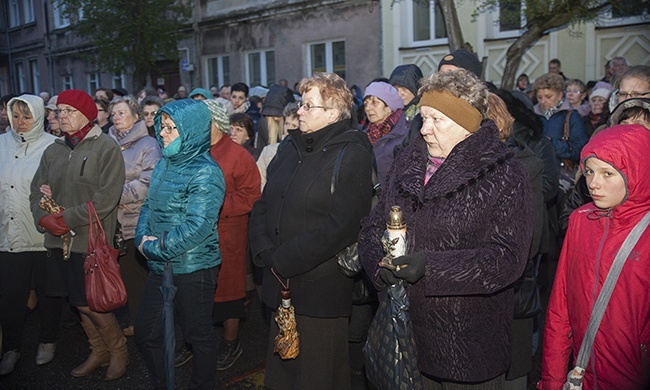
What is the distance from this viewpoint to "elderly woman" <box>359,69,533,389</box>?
277 cm

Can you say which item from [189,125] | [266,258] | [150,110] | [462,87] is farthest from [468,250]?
[150,110]

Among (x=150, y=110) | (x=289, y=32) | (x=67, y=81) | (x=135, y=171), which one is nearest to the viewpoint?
(x=135, y=171)

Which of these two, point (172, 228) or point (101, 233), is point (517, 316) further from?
point (101, 233)

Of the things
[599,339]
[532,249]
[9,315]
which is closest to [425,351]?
[599,339]

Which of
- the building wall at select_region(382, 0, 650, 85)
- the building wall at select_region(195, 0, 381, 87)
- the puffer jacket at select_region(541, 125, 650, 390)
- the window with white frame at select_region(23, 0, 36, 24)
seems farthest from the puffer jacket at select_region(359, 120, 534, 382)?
the window with white frame at select_region(23, 0, 36, 24)

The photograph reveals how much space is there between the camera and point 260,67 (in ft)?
66.3

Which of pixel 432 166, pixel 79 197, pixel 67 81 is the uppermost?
pixel 67 81

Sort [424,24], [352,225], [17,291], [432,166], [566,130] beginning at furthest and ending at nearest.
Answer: [424,24]
[566,130]
[17,291]
[352,225]
[432,166]

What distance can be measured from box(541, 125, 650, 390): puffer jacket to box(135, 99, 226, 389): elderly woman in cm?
218

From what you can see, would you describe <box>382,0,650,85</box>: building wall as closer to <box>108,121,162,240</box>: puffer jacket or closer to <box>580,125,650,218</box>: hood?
<box>108,121,162,240</box>: puffer jacket

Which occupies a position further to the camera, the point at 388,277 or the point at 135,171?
the point at 135,171

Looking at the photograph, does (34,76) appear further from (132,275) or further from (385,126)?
(385,126)

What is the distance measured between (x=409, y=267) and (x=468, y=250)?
0.30m

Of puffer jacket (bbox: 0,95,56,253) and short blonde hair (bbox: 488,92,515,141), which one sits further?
puffer jacket (bbox: 0,95,56,253)
